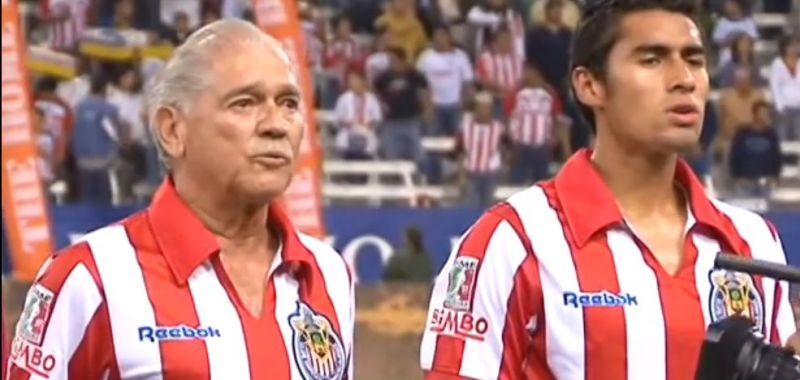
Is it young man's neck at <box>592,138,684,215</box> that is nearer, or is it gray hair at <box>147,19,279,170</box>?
gray hair at <box>147,19,279,170</box>

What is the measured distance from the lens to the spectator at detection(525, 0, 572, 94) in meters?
16.5

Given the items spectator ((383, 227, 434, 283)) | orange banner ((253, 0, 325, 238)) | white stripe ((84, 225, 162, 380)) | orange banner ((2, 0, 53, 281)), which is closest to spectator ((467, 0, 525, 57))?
spectator ((383, 227, 434, 283))

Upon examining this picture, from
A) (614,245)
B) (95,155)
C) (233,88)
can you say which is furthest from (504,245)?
(95,155)

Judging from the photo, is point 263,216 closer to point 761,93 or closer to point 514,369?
point 514,369

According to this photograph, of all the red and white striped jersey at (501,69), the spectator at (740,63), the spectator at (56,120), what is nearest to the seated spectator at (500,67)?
the red and white striped jersey at (501,69)

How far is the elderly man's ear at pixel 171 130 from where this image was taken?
3.88 meters

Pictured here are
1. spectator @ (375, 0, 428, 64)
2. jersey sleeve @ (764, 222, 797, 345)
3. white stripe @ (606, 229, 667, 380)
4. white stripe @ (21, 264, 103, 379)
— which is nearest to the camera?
white stripe @ (21, 264, 103, 379)

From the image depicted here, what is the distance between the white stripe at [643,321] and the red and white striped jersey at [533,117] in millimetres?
12033

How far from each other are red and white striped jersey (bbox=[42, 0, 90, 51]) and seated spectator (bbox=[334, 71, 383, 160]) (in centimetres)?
211

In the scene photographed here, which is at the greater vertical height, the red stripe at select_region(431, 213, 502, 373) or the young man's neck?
the young man's neck

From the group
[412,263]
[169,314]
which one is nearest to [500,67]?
[412,263]

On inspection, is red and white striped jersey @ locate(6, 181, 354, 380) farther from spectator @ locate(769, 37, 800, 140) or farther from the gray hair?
spectator @ locate(769, 37, 800, 140)

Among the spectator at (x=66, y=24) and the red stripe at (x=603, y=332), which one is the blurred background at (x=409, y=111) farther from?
the red stripe at (x=603, y=332)

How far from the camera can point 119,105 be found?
1628 centimetres
